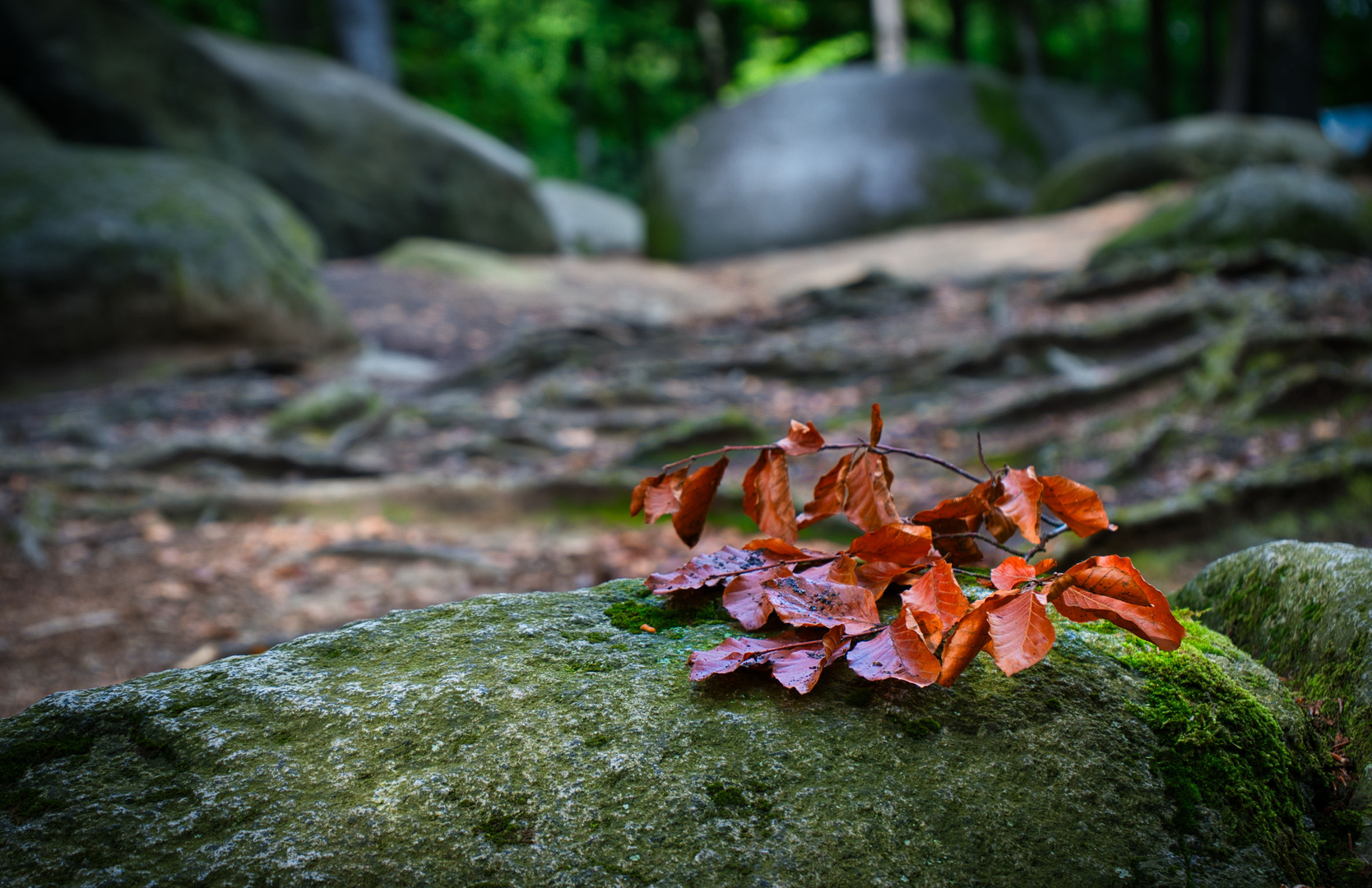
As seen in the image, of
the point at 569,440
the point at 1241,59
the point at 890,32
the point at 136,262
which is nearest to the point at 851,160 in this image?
the point at 890,32

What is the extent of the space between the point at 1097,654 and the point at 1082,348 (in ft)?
21.1

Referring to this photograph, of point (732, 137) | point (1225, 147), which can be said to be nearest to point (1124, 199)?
point (1225, 147)

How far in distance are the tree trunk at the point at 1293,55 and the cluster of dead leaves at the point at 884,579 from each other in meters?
16.9

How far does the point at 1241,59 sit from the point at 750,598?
17.1 metres

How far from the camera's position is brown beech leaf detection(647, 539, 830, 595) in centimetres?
141

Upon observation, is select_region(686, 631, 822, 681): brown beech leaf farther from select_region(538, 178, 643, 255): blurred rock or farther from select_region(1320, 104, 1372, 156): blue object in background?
select_region(1320, 104, 1372, 156): blue object in background

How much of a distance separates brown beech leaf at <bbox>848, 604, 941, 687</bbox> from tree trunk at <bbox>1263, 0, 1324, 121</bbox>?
1728 cm

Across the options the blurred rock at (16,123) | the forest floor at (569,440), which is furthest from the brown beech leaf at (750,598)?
the blurred rock at (16,123)

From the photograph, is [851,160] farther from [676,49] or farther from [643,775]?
[676,49]

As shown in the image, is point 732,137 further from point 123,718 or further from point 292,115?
point 123,718

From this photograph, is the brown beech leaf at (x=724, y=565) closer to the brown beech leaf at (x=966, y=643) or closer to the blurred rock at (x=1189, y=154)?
the brown beech leaf at (x=966, y=643)

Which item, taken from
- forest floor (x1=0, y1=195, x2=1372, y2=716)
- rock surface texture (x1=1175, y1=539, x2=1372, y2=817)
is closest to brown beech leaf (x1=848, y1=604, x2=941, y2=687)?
rock surface texture (x1=1175, y1=539, x2=1372, y2=817)

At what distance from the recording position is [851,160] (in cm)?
1525

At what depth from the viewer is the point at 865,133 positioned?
15266mm
